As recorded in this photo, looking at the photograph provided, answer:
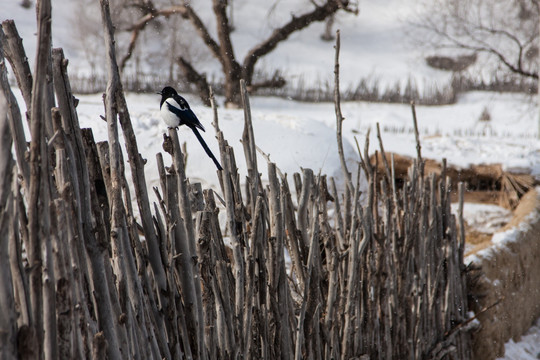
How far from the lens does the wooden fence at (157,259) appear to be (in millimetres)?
874

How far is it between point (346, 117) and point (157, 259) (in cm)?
719

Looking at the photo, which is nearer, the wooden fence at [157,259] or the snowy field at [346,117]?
the wooden fence at [157,259]

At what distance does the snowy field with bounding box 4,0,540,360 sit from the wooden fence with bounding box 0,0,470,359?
0.31 metres

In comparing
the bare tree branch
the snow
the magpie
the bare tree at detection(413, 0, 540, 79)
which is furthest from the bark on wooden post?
the bare tree at detection(413, 0, 540, 79)

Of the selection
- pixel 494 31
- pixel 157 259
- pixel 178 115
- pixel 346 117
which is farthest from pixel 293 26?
pixel 157 259

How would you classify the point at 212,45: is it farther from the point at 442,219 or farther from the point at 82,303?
the point at 82,303

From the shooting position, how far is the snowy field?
17.1ft

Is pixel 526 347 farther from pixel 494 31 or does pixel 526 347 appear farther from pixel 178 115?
pixel 494 31

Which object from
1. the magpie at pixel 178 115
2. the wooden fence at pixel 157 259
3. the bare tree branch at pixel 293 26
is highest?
the bare tree branch at pixel 293 26

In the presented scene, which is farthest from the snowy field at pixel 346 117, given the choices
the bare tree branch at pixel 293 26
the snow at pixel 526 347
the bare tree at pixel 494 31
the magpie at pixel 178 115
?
the bare tree at pixel 494 31

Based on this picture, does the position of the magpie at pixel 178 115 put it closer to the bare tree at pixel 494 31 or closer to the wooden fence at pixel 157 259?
the wooden fence at pixel 157 259

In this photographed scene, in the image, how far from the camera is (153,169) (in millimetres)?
5027

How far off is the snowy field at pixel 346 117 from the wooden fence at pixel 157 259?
31cm

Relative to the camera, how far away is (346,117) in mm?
8258
